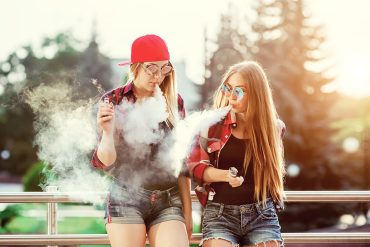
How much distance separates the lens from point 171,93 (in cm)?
391

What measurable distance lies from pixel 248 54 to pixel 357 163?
32.2 ft

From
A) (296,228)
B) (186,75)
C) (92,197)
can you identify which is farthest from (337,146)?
(92,197)

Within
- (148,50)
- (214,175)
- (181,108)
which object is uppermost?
(148,50)

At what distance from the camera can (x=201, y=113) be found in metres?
4.17

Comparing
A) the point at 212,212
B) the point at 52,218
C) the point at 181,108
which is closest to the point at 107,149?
the point at 181,108

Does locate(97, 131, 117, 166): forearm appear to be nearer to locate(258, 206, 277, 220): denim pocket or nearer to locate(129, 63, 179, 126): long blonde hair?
locate(129, 63, 179, 126): long blonde hair

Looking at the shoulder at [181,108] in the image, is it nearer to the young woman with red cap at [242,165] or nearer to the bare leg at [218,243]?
the young woman with red cap at [242,165]

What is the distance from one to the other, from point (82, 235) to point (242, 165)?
60.4 inches

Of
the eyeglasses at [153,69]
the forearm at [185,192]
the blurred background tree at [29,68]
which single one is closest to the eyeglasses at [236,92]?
the eyeglasses at [153,69]

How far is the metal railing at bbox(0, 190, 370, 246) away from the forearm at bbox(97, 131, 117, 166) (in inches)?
42.0

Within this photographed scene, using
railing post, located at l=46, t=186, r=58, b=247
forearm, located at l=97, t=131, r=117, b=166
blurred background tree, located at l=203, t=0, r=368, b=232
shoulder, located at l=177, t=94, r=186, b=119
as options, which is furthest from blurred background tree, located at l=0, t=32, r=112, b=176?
forearm, located at l=97, t=131, r=117, b=166

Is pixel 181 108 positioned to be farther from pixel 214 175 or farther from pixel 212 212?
pixel 212 212

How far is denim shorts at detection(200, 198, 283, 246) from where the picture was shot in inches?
152

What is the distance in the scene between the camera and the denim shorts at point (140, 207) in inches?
147
